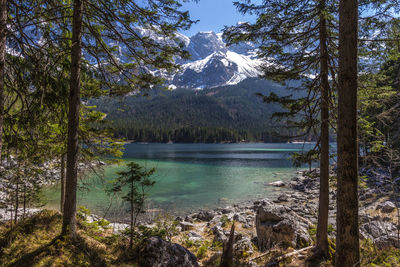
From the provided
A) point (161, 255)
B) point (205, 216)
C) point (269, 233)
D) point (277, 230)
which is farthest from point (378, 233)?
point (205, 216)

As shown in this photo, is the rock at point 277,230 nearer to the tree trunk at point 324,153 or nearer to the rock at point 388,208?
the tree trunk at point 324,153

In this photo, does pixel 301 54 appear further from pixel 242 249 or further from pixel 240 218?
pixel 240 218

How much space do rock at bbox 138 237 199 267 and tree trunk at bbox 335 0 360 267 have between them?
3.08 metres

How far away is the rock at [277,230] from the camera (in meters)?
6.91

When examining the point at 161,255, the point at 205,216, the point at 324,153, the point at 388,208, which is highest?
the point at 324,153

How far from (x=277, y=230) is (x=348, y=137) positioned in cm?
457

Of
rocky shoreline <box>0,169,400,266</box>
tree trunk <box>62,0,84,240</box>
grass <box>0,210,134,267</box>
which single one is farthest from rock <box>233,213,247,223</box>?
tree trunk <box>62,0,84,240</box>

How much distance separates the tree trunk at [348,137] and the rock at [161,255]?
3.08 meters

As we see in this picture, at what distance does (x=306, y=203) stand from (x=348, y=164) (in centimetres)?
1460

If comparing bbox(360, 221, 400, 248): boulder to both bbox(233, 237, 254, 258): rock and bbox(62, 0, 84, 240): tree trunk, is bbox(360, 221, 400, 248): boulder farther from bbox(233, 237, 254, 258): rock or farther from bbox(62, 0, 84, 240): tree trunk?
bbox(62, 0, 84, 240): tree trunk

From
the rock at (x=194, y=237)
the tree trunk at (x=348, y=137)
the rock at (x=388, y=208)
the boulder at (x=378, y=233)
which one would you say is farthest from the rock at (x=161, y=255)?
the rock at (x=388, y=208)

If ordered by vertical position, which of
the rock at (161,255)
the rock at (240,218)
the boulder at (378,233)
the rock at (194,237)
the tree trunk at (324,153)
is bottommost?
the rock at (240,218)

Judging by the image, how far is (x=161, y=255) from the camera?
185 inches

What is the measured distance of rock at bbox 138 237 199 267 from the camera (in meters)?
4.62
